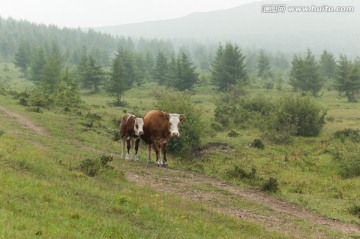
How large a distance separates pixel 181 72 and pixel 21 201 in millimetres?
69388

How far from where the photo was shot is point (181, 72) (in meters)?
77.6

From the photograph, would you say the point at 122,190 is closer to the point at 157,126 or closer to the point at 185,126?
the point at 157,126

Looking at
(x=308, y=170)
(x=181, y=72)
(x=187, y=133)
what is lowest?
(x=308, y=170)

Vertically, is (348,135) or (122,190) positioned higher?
(122,190)

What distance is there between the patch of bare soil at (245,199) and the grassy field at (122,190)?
51cm

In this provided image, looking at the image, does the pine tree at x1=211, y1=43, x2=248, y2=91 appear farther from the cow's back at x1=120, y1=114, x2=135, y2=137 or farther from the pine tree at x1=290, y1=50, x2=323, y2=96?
the cow's back at x1=120, y1=114, x2=135, y2=137

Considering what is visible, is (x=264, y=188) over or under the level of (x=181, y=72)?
under

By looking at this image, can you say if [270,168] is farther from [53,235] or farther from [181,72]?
[181,72]

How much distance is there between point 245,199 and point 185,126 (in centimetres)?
1398

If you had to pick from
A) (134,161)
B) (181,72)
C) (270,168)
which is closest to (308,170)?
(270,168)

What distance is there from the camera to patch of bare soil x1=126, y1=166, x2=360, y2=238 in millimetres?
13008

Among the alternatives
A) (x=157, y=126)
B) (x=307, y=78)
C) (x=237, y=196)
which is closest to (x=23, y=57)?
(x=307, y=78)

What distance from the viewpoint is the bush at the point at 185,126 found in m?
29.2

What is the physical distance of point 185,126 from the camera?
29562 millimetres
